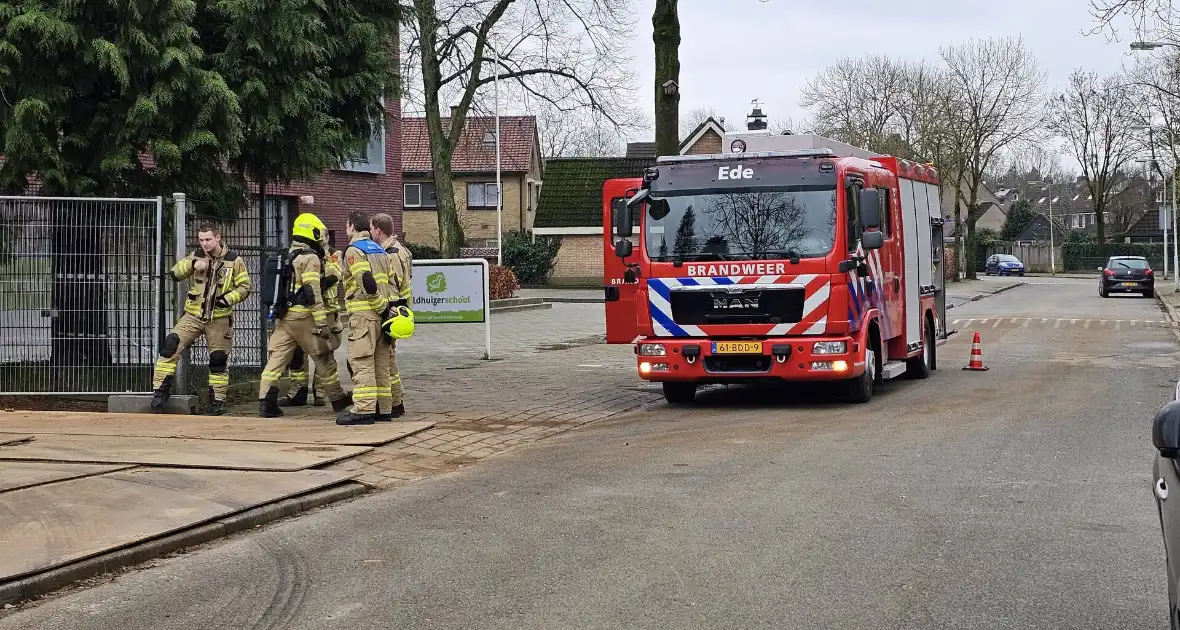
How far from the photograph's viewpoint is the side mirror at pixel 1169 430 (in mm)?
3604

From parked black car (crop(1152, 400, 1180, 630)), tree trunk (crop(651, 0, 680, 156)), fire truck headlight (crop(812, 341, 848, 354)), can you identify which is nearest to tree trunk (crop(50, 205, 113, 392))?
fire truck headlight (crop(812, 341, 848, 354))

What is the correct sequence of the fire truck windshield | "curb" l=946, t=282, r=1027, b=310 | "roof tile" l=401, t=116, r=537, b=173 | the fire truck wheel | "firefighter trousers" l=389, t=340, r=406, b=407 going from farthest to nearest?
1. "roof tile" l=401, t=116, r=537, b=173
2. "curb" l=946, t=282, r=1027, b=310
3. the fire truck wheel
4. the fire truck windshield
5. "firefighter trousers" l=389, t=340, r=406, b=407

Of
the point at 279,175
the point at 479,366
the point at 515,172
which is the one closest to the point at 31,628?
the point at 279,175

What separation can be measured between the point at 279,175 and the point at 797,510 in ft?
27.3

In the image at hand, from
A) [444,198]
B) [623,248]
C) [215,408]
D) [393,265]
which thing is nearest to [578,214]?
[444,198]

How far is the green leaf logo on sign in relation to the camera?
1912cm

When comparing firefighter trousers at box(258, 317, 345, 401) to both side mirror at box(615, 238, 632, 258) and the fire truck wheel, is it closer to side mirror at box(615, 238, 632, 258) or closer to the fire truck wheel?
side mirror at box(615, 238, 632, 258)

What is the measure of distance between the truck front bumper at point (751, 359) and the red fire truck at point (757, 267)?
1 cm

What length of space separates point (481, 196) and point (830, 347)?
51.1m

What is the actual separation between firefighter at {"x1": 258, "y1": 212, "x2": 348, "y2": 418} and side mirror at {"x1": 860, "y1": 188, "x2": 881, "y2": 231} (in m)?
5.25

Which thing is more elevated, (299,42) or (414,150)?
(414,150)

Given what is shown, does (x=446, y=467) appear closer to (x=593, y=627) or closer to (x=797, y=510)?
(x=797, y=510)

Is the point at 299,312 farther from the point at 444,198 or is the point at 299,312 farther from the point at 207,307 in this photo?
the point at 444,198

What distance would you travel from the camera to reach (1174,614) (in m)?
3.93
